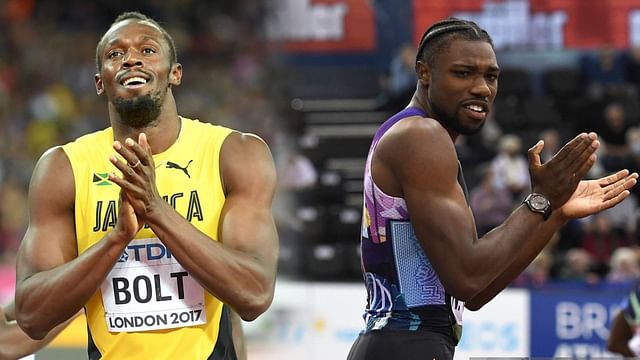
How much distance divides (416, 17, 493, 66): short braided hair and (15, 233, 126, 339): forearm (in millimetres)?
1363

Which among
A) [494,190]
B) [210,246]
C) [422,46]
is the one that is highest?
[422,46]

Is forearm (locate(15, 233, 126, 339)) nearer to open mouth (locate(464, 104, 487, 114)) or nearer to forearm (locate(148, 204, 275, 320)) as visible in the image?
forearm (locate(148, 204, 275, 320))

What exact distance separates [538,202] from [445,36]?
2.45 feet

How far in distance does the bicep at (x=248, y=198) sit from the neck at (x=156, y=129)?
8.9 inches

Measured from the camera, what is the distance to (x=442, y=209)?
12.8 feet

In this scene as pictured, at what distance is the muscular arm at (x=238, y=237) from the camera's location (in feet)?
12.4

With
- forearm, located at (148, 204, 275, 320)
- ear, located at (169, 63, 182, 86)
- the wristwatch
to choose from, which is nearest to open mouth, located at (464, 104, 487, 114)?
the wristwatch

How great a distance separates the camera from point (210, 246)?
3.83 metres

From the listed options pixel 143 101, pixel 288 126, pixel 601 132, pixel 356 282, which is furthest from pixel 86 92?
pixel 143 101

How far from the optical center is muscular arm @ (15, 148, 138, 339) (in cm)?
380

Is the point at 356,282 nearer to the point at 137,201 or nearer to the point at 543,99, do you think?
the point at 543,99

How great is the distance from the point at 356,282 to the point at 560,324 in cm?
244

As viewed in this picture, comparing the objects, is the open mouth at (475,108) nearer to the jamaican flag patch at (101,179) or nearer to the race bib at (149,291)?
the race bib at (149,291)

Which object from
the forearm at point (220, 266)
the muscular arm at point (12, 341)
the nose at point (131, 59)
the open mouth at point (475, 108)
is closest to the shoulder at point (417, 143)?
the open mouth at point (475, 108)
